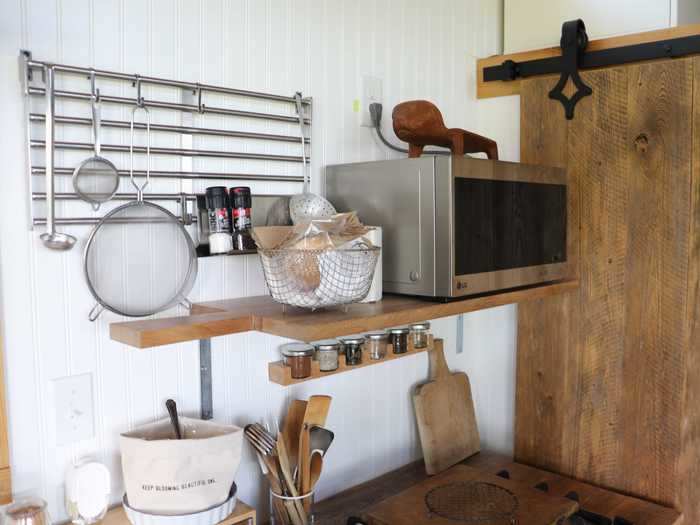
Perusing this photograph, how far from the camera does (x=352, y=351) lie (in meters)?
1.39

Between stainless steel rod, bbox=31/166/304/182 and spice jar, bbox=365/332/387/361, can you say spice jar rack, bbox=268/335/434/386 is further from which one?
stainless steel rod, bbox=31/166/304/182

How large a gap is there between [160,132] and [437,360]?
102 cm

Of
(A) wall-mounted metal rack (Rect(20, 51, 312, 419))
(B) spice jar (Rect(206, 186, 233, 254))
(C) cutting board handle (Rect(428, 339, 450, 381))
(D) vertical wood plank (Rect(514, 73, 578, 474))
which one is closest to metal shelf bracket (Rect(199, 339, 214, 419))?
(A) wall-mounted metal rack (Rect(20, 51, 312, 419))

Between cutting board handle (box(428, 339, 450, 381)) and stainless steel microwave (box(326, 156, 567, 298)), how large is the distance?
404 millimetres

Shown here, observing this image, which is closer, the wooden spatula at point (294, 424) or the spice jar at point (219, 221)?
the spice jar at point (219, 221)

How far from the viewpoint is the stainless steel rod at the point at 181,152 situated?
106cm

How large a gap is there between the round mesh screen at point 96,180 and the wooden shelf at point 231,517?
545mm

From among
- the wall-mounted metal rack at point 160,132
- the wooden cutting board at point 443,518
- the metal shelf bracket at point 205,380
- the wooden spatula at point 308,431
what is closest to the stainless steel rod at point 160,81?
the wall-mounted metal rack at point 160,132

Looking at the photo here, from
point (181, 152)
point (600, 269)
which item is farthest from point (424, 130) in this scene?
point (600, 269)

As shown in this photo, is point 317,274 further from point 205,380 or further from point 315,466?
point 315,466

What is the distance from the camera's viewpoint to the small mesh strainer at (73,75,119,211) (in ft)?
3.51

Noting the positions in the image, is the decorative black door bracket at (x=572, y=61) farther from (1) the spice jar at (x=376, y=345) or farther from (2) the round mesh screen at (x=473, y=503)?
(2) the round mesh screen at (x=473, y=503)

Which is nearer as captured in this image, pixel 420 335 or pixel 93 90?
pixel 93 90

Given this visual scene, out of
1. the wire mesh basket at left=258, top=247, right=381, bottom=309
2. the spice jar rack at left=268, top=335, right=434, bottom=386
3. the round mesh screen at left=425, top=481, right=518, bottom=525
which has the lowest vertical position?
the round mesh screen at left=425, top=481, right=518, bottom=525
